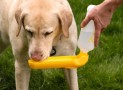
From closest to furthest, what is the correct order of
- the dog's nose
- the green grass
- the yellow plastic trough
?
the dog's nose → the yellow plastic trough → the green grass

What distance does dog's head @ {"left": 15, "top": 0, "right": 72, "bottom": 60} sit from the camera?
3.33 m

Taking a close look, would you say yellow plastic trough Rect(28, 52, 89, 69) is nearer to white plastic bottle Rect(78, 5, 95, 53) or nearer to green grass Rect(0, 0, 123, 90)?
white plastic bottle Rect(78, 5, 95, 53)

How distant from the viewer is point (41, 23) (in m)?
3.32

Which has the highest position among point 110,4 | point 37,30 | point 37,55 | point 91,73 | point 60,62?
point 110,4

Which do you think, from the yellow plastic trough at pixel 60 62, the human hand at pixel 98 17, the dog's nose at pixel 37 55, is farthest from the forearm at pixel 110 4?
the dog's nose at pixel 37 55

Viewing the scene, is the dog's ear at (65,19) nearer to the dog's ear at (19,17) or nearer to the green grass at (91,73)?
the dog's ear at (19,17)

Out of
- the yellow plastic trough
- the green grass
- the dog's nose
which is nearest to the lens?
the dog's nose

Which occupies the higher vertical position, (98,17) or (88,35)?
(98,17)

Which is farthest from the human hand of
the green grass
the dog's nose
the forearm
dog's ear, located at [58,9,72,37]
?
the green grass

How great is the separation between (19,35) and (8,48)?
47.4 inches

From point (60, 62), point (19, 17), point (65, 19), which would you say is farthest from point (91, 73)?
point (19, 17)

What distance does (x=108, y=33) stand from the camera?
515 centimetres

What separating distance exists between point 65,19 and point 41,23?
209mm

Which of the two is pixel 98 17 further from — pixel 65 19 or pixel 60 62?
pixel 60 62
